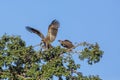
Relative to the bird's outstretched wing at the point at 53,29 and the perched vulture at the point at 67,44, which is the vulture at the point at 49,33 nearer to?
the bird's outstretched wing at the point at 53,29

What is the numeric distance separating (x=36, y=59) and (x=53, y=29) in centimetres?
236

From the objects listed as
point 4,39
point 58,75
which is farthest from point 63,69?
point 4,39

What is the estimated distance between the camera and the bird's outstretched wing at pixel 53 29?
53634 millimetres

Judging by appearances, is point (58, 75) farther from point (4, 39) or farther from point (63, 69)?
point (4, 39)

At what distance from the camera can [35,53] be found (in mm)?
52625

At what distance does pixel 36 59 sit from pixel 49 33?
2.07m

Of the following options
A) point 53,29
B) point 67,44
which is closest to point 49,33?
point 53,29

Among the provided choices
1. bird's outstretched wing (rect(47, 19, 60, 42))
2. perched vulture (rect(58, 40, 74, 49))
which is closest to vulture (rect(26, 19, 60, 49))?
bird's outstretched wing (rect(47, 19, 60, 42))

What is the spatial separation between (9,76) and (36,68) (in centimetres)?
156

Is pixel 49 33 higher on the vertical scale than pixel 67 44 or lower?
higher

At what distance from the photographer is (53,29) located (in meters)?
54.0

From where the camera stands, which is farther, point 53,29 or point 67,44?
point 53,29

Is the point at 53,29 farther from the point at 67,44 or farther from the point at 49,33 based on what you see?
the point at 67,44

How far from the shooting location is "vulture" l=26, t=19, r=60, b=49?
175 feet
